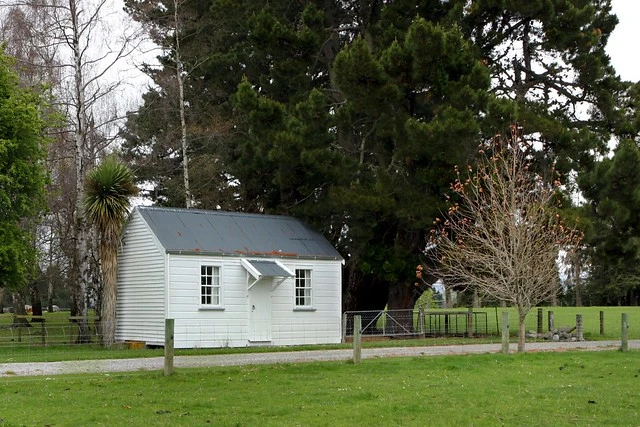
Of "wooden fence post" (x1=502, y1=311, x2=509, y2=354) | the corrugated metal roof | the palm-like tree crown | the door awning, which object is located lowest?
"wooden fence post" (x1=502, y1=311, x2=509, y2=354)

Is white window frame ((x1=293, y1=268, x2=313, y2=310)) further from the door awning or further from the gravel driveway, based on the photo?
the gravel driveway

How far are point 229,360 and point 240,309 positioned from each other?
7539 mm

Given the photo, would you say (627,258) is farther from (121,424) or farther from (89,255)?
(121,424)

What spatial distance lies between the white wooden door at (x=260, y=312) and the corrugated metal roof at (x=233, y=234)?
3.72ft

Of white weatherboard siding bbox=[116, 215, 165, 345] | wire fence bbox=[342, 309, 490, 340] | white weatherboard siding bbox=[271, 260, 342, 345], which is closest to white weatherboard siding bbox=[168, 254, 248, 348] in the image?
white weatherboard siding bbox=[116, 215, 165, 345]

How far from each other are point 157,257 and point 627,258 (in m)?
19.6

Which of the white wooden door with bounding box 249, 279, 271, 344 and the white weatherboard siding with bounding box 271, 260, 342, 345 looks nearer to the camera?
the white wooden door with bounding box 249, 279, 271, 344

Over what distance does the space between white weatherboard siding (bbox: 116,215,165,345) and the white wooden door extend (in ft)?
10.2

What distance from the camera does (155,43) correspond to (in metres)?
36.3

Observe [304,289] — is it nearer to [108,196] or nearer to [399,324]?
[399,324]

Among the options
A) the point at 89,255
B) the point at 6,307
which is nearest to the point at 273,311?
the point at 89,255

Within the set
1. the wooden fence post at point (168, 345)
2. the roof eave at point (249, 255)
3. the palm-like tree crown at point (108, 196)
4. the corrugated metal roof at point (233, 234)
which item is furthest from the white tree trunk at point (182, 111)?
the wooden fence post at point (168, 345)

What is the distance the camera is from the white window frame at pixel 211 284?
2841 cm

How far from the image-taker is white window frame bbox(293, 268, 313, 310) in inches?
1216
